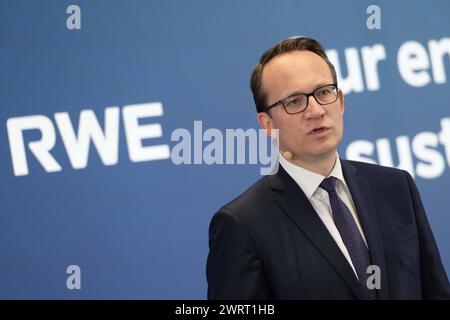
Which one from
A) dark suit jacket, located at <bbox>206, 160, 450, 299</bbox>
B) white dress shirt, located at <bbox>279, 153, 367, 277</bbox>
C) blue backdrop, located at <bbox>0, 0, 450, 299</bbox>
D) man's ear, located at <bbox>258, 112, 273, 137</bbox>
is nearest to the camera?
dark suit jacket, located at <bbox>206, 160, 450, 299</bbox>

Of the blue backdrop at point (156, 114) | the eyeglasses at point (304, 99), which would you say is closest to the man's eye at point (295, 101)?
the eyeglasses at point (304, 99)

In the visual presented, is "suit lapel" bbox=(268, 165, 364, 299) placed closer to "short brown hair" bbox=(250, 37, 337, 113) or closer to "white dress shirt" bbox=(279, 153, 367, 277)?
"white dress shirt" bbox=(279, 153, 367, 277)

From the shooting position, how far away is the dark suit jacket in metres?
1.24

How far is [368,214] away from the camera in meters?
1.38

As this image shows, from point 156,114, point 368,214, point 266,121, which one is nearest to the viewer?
point 368,214

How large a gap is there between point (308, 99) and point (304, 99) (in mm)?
11

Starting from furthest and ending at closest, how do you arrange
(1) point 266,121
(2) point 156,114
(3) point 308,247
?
(2) point 156,114 → (1) point 266,121 → (3) point 308,247

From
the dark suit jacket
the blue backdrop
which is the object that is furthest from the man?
the blue backdrop

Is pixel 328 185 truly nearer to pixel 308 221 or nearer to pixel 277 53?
pixel 308 221

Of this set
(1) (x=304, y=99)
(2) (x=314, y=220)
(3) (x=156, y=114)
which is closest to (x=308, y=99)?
(1) (x=304, y=99)

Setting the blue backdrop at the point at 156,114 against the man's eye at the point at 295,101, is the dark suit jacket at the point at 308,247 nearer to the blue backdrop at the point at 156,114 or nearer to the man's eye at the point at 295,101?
the man's eye at the point at 295,101

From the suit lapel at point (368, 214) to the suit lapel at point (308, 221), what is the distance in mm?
82

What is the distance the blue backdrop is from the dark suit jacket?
4.43ft
